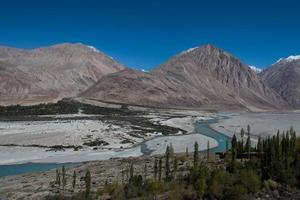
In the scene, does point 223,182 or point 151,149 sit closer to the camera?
point 223,182

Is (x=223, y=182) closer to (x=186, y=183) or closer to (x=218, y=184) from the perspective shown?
(x=218, y=184)

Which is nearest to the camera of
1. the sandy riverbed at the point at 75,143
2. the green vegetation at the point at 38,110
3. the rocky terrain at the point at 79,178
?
the rocky terrain at the point at 79,178

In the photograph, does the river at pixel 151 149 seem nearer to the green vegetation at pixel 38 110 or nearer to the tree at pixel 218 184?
the tree at pixel 218 184

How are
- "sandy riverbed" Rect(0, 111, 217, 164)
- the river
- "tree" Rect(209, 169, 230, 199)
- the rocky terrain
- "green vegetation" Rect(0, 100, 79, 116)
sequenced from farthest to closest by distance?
"green vegetation" Rect(0, 100, 79, 116) < "sandy riverbed" Rect(0, 111, 217, 164) < the river < the rocky terrain < "tree" Rect(209, 169, 230, 199)

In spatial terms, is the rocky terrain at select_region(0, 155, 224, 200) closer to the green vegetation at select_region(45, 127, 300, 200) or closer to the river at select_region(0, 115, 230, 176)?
the green vegetation at select_region(45, 127, 300, 200)

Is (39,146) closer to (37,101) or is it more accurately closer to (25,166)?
(25,166)

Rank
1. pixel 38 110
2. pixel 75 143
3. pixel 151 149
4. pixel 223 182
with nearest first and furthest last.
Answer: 1. pixel 223 182
2. pixel 151 149
3. pixel 75 143
4. pixel 38 110

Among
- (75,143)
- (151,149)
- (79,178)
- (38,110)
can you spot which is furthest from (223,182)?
(38,110)

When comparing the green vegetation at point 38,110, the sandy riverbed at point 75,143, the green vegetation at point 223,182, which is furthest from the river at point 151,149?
the green vegetation at point 38,110

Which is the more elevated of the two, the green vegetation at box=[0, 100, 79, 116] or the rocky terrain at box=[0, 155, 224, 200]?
the green vegetation at box=[0, 100, 79, 116]

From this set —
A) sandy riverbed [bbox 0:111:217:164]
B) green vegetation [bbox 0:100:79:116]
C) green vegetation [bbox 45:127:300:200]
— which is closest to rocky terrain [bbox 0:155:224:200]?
green vegetation [bbox 45:127:300:200]

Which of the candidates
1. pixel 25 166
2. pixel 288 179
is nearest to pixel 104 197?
pixel 288 179

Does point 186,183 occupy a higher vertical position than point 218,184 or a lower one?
lower
